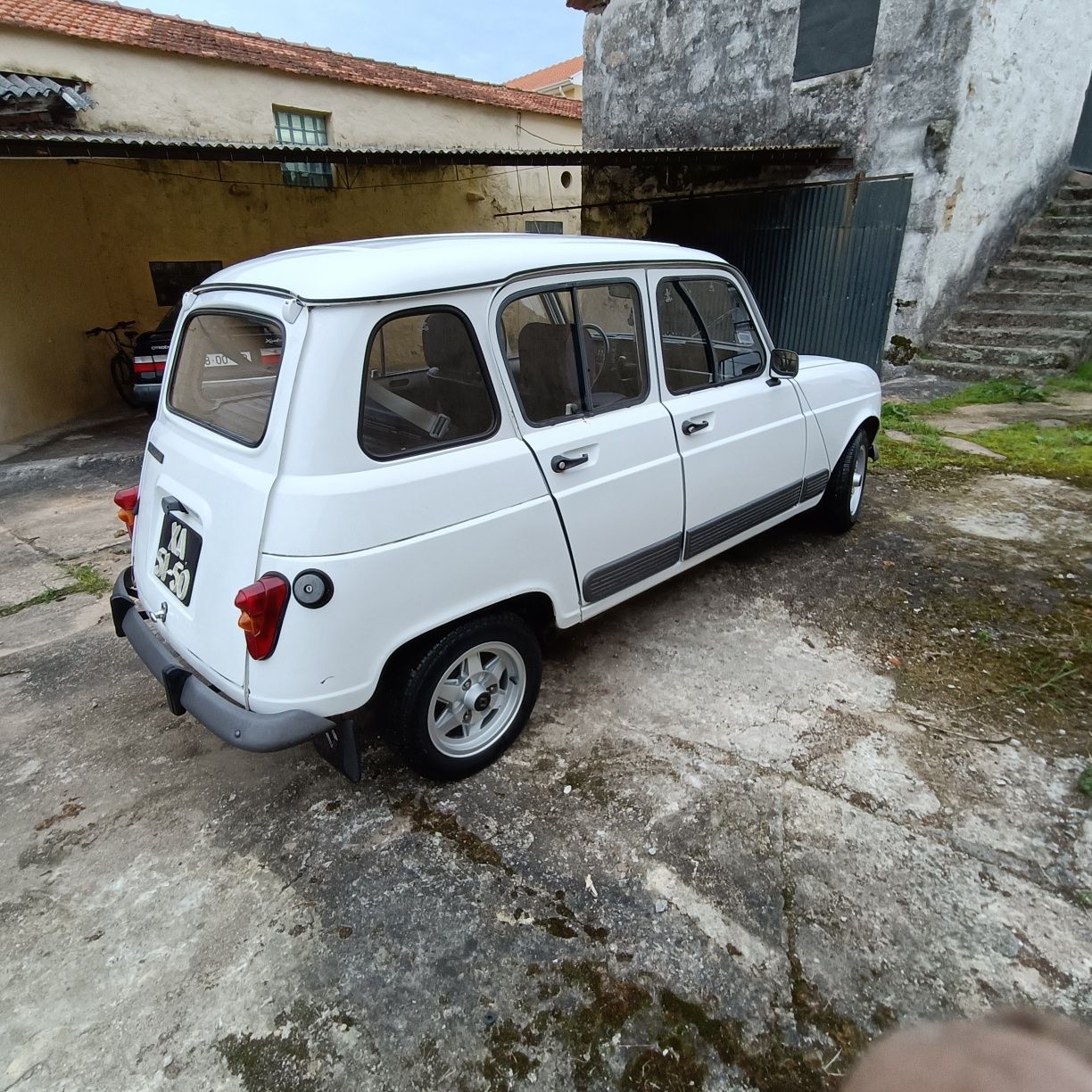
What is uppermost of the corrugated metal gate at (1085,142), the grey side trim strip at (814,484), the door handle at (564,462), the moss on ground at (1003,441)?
the corrugated metal gate at (1085,142)

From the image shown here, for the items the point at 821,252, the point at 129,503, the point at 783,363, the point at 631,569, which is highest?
the point at 821,252

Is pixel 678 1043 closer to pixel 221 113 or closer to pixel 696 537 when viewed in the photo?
pixel 696 537

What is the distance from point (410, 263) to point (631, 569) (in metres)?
1.54

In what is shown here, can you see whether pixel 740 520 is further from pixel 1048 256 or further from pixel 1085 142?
pixel 1085 142

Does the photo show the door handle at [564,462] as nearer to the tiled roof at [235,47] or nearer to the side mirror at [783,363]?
the side mirror at [783,363]

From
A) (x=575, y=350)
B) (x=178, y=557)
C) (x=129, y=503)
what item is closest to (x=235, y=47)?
(x=129, y=503)

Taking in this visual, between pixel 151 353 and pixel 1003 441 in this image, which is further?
pixel 151 353

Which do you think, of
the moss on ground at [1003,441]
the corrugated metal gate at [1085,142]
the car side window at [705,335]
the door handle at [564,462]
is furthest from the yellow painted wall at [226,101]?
the door handle at [564,462]

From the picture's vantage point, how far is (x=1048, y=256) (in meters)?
9.15

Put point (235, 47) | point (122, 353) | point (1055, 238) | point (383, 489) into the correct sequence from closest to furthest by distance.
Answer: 1. point (383, 489)
2. point (1055, 238)
3. point (122, 353)
4. point (235, 47)

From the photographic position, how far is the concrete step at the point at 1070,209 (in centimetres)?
950

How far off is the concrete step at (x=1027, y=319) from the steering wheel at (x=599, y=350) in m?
7.90

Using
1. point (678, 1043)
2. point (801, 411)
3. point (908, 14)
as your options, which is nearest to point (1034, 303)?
point (908, 14)

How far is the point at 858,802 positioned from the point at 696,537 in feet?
4.49
